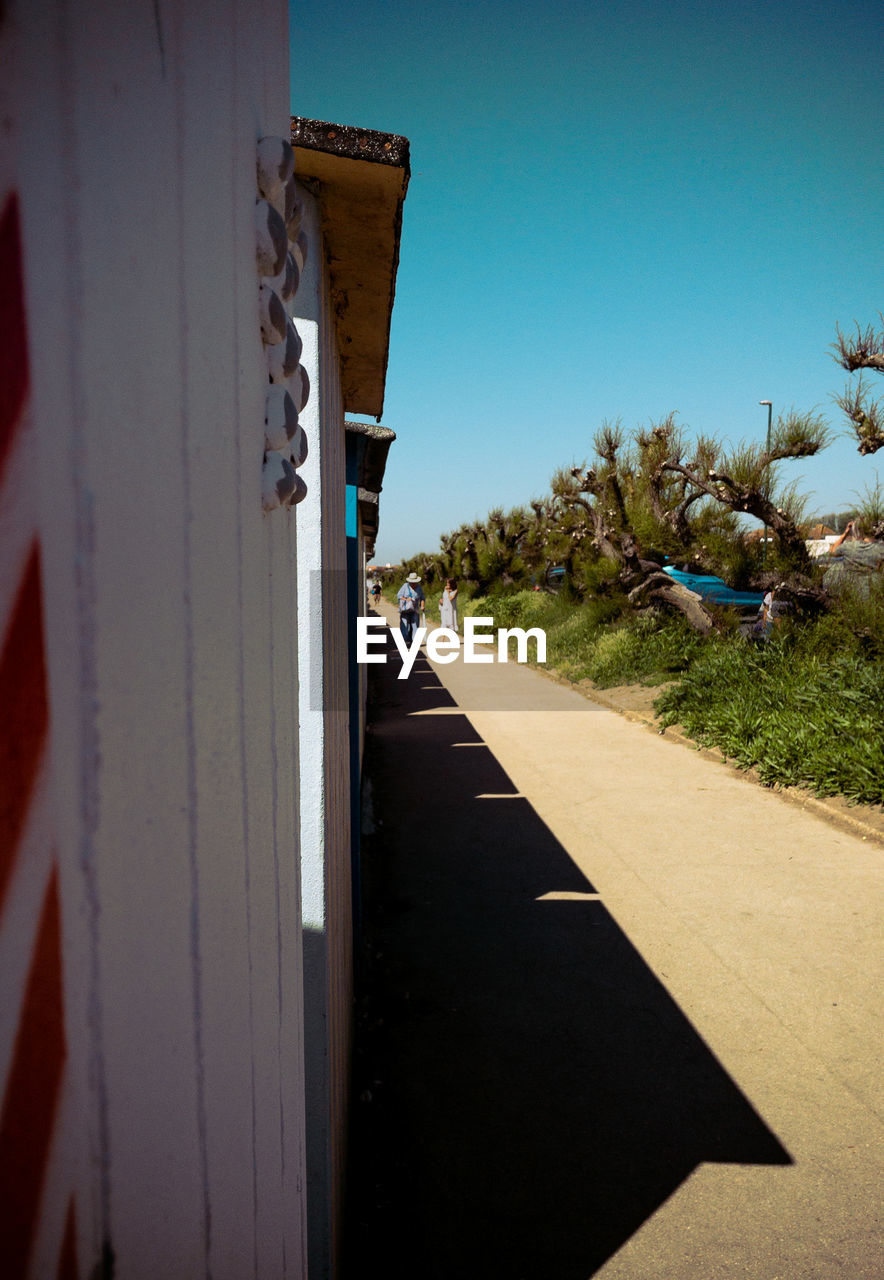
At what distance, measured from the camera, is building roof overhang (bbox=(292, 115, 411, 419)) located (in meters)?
1.91

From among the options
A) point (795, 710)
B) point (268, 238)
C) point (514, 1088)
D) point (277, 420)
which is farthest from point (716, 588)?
point (268, 238)

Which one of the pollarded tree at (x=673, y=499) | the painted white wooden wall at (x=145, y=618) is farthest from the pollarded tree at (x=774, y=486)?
the painted white wooden wall at (x=145, y=618)

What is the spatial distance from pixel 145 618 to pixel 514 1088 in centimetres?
334

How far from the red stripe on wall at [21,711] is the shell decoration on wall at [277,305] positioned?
0.70 m

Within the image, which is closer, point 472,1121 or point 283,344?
point 283,344

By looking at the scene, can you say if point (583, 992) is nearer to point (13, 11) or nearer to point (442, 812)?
point (442, 812)

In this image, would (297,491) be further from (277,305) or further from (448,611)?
(448,611)

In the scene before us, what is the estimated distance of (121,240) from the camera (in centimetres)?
60

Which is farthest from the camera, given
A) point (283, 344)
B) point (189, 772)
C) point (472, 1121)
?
point (472, 1121)

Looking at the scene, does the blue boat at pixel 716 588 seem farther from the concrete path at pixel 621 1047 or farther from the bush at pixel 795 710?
the concrete path at pixel 621 1047

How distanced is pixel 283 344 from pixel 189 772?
30.8 inches

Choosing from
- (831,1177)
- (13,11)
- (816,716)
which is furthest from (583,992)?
(816,716)

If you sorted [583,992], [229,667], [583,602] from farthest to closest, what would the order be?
1. [583,602]
2. [583,992]
3. [229,667]

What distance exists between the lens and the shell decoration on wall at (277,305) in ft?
3.74
